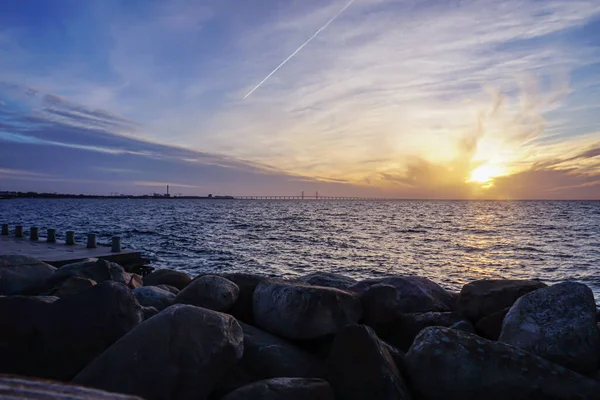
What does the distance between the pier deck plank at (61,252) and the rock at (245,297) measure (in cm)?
1130

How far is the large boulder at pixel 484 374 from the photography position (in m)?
3.91

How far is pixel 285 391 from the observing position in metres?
3.47

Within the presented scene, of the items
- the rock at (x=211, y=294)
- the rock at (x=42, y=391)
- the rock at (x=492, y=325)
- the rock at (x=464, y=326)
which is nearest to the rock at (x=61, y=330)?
the rock at (x=211, y=294)

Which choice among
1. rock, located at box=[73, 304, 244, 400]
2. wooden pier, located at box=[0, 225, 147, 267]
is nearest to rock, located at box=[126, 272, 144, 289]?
rock, located at box=[73, 304, 244, 400]

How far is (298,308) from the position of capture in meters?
5.27

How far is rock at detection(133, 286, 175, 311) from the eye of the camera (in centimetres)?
614

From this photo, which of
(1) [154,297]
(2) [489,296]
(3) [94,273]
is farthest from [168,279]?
(2) [489,296]

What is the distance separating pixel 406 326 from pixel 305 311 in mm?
1723

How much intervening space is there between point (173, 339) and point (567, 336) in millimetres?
4209

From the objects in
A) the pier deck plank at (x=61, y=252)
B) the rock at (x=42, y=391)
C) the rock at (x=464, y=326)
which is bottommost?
the pier deck plank at (x=61, y=252)

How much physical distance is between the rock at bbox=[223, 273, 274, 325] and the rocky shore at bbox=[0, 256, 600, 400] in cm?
40

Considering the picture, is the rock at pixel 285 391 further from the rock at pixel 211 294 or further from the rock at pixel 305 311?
the rock at pixel 211 294

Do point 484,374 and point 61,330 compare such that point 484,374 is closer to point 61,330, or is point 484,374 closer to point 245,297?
point 245,297

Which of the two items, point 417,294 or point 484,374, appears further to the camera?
point 417,294
